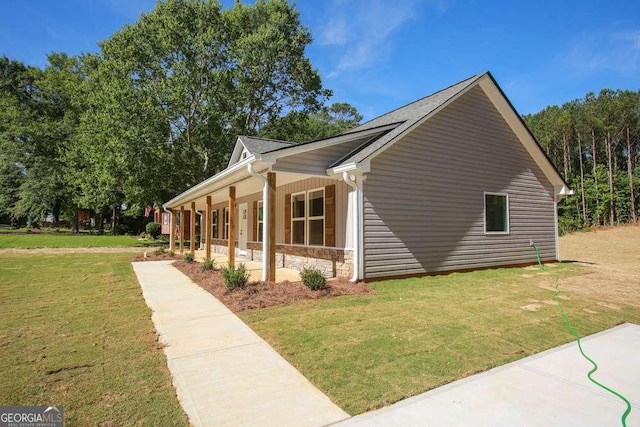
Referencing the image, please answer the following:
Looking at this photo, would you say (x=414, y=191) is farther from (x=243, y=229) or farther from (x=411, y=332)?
(x=243, y=229)

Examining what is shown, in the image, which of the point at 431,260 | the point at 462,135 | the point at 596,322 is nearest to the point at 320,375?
the point at 596,322

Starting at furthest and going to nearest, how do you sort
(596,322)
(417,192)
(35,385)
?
(417,192) → (596,322) → (35,385)

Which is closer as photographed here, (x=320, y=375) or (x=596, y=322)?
(x=320, y=375)

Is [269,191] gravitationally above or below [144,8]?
below

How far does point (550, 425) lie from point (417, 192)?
22.3 ft

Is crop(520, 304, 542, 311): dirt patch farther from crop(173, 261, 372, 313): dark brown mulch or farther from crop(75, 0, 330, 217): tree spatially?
crop(75, 0, 330, 217): tree

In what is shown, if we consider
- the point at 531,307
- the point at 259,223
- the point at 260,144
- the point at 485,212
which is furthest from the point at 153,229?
the point at 531,307

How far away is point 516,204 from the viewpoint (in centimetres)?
1102

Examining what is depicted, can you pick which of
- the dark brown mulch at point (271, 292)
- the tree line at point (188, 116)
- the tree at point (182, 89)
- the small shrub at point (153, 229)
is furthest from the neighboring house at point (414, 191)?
the small shrub at point (153, 229)

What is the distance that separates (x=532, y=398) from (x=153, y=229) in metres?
32.3

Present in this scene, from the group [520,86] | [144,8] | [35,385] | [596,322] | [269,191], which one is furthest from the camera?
[144,8]

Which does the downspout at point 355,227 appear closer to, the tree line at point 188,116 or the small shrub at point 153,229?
the tree line at point 188,116

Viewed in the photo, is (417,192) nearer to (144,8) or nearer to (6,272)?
(6,272)

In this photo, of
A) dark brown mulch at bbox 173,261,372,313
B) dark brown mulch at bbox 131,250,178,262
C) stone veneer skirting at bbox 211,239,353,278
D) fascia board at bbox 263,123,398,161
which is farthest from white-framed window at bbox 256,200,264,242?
fascia board at bbox 263,123,398,161
